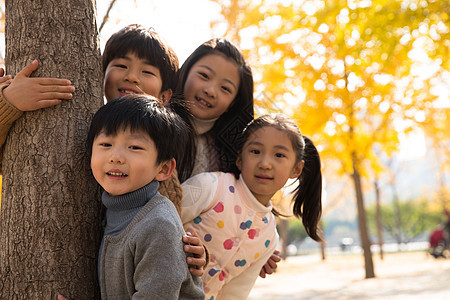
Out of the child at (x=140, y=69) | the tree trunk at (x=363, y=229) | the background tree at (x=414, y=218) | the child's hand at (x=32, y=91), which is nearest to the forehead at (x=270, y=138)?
the child at (x=140, y=69)

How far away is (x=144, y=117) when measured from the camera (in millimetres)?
1791

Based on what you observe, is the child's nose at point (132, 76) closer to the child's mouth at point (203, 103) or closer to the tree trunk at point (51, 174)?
the tree trunk at point (51, 174)

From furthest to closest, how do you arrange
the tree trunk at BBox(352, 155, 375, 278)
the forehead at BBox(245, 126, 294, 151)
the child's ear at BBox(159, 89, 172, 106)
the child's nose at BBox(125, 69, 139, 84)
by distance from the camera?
the tree trunk at BBox(352, 155, 375, 278) < the forehead at BBox(245, 126, 294, 151) < the child's ear at BBox(159, 89, 172, 106) < the child's nose at BBox(125, 69, 139, 84)

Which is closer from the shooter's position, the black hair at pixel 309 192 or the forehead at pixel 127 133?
the forehead at pixel 127 133

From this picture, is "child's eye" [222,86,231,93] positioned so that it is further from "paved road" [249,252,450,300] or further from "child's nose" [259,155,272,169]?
"paved road" [249,252,450,300]

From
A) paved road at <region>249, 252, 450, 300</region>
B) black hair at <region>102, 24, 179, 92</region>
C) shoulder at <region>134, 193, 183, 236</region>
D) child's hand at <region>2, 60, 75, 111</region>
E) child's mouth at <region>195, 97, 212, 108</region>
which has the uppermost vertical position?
black hair at <region>102, 24, 179, 92</region>

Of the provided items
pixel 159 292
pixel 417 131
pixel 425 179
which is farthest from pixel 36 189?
pixel 425 179

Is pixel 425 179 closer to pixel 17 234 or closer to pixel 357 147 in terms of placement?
pixel 357 147

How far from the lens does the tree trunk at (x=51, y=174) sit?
5.96 ft

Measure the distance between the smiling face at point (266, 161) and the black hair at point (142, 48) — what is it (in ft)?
1.95

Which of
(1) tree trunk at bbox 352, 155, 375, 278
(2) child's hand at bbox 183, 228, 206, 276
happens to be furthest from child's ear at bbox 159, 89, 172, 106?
(1) tree trunk at bbox 352, 155, 375, 278

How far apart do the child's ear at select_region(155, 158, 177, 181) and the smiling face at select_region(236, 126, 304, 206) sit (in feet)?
2.61

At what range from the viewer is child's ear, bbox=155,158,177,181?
1882mm

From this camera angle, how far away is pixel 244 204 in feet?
8.46
